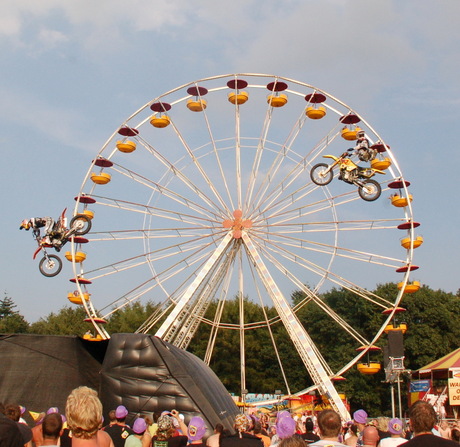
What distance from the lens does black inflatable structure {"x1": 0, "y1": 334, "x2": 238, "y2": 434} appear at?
1201 cm

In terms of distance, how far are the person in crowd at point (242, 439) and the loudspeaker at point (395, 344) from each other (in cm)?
1338

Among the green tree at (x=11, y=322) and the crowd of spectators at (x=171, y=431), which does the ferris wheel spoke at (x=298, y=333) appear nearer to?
the crowd of spectators at (x=171, y=431)

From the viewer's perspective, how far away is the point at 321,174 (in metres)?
23.1

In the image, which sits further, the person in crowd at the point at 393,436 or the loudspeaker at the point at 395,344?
the loudspeaker at the point at 395,344

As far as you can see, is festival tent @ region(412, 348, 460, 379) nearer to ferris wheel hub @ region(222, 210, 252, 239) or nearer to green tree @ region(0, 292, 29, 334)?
ferris wheel hub @ region(222, 210, 252, 239)

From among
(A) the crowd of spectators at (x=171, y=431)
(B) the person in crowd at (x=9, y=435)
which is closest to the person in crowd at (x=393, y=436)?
(A) the crowd of spectators at (x=171, y=431)

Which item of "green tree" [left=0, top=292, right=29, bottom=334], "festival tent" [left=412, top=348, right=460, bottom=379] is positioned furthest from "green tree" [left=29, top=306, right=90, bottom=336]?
"festival tent" [left=412, top=348, right=460, bottom=379]

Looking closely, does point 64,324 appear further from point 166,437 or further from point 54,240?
point 166,437

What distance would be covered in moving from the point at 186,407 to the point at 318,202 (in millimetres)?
15219

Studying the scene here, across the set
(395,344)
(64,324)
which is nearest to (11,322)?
(64,324)

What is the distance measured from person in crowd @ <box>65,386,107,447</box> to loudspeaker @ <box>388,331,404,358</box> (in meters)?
16.4

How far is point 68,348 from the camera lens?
13.0 meters

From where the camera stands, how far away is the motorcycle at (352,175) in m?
23.2

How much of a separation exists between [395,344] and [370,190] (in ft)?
19.7
